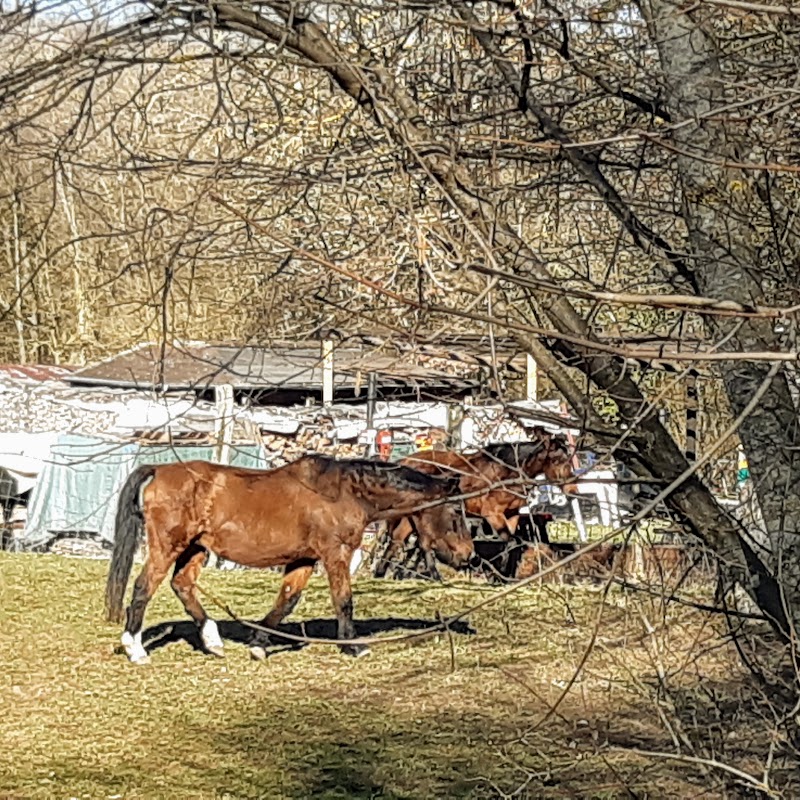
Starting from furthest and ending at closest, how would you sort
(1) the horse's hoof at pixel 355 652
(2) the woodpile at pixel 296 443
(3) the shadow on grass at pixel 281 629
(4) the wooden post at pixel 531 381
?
1. (2) the woodpile at pixel 296 443
2. (3) the shadow on grass at pixel 281 629
3. (1) the horse's hoof at pixel 355 652
4. (4) the wooden post at pixel 531 381

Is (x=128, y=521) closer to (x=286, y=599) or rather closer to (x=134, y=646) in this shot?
(x=134, y=646)

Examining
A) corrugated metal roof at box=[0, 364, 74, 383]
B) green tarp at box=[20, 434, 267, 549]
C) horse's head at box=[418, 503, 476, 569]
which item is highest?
horse's head at box=[418, 503, 476, 569]

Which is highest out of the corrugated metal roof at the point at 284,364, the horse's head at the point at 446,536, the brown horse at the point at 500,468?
the corrugated metal roof at the point at 284,364

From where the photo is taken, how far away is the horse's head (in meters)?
11.2

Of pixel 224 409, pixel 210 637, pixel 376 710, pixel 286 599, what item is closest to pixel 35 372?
pixel 286 599

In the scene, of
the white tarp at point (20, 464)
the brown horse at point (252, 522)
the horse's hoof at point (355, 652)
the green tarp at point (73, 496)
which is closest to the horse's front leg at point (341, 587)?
the brown horse at point (252, 522)

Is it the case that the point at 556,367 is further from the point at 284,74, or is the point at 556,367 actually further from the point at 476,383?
→ the point at 284,74

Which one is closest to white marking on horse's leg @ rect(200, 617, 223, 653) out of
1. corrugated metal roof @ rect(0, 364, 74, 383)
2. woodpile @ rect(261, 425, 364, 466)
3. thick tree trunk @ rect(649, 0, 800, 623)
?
woodpile @ rect(261, 425, 364, 466)

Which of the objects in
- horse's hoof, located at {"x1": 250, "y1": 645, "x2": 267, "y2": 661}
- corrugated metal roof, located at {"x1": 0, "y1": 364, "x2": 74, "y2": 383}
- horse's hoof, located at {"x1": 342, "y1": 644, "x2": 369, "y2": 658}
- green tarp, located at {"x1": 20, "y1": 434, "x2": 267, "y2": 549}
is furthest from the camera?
corrugated metal roof, located at {"x1": 0, "y1": 364, "x2": 74, "y2": 383}

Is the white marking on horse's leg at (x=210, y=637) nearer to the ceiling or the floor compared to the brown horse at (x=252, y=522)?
nearer to the floor

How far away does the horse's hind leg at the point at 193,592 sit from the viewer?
11055mm

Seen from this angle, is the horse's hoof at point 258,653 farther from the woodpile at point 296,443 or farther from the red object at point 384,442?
the woodpile at point 296,443

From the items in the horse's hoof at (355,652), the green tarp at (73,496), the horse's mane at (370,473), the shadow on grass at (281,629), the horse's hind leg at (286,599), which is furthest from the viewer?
the green tarp at (73,496)

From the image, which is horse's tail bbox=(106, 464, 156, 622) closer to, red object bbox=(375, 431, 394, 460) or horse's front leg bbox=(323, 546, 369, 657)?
horse's front leg bbox=(323, 546, 369, 657)
